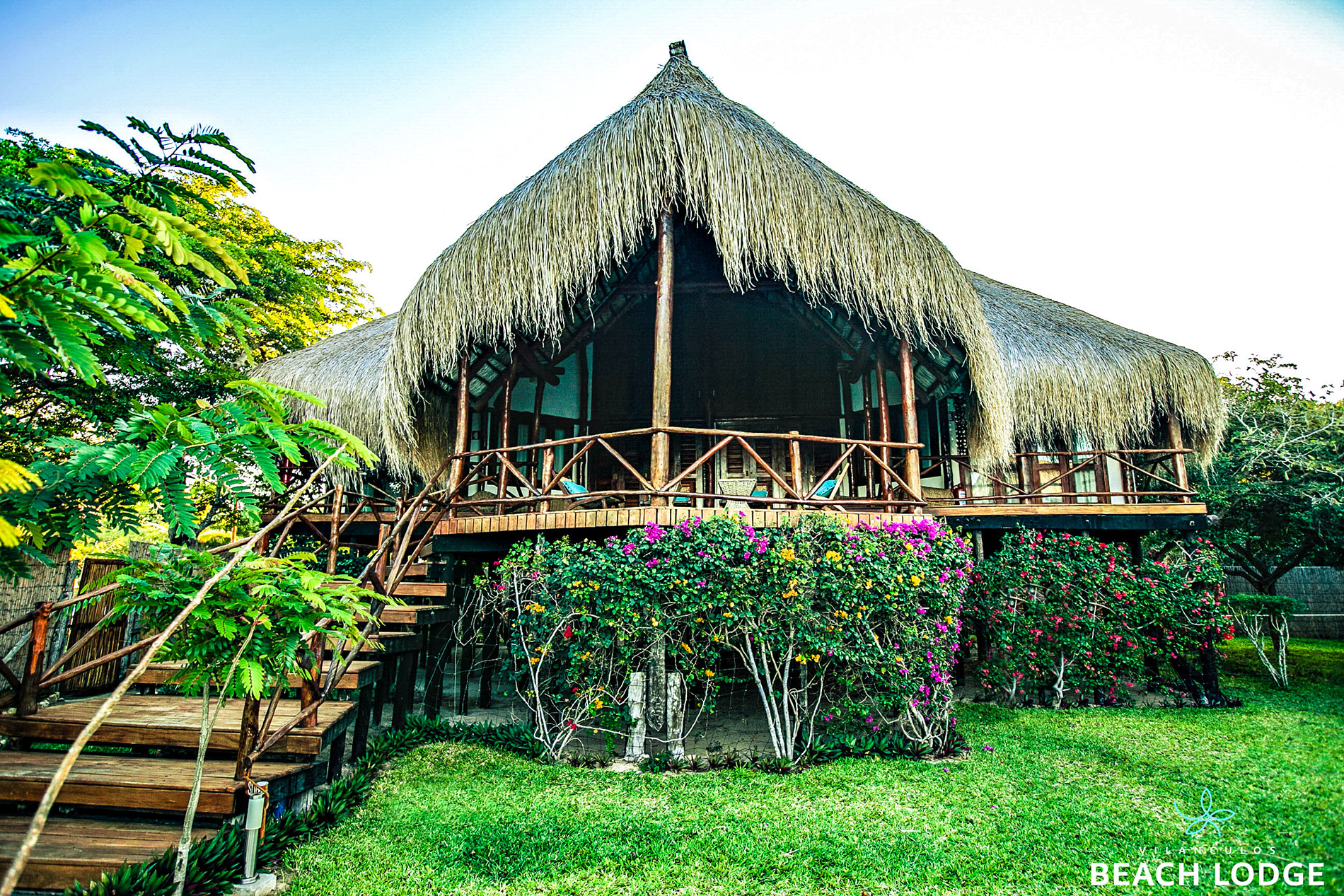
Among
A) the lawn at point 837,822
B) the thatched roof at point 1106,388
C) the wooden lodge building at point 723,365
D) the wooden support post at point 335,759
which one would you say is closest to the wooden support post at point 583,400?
the wooden lodge building at point 723,365

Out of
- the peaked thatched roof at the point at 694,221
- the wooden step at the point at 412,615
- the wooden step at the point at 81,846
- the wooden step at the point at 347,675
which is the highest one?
the peaked thatched roof at the point at 694,221

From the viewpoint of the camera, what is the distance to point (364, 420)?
8.91m

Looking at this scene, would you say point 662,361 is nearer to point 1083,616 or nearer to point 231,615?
point 231,615

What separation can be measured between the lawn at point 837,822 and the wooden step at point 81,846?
1.87 ft

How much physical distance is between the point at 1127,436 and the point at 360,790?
10.2 meters

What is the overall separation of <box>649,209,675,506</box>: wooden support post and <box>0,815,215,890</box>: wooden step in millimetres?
3190

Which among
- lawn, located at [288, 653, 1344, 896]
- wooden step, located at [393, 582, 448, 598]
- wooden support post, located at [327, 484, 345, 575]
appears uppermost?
wooden support post, located at [327, 484, 345, 575]

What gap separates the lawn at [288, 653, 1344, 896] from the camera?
2934mm

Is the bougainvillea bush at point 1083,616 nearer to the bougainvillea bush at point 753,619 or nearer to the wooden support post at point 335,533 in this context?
the bougainvillea bush at point 753,619

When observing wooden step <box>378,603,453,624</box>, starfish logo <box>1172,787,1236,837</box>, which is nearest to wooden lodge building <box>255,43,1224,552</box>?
wooden step <box>378,603,453,624</box>

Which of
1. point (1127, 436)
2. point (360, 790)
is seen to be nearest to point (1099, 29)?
point (1127, 436)

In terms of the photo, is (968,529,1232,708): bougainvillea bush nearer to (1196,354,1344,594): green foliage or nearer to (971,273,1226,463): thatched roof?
(971,273,1226,463): thatched roof

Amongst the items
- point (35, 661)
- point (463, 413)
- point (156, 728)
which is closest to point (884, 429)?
point (463, 413)

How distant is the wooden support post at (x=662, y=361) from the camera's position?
4.95 metres
